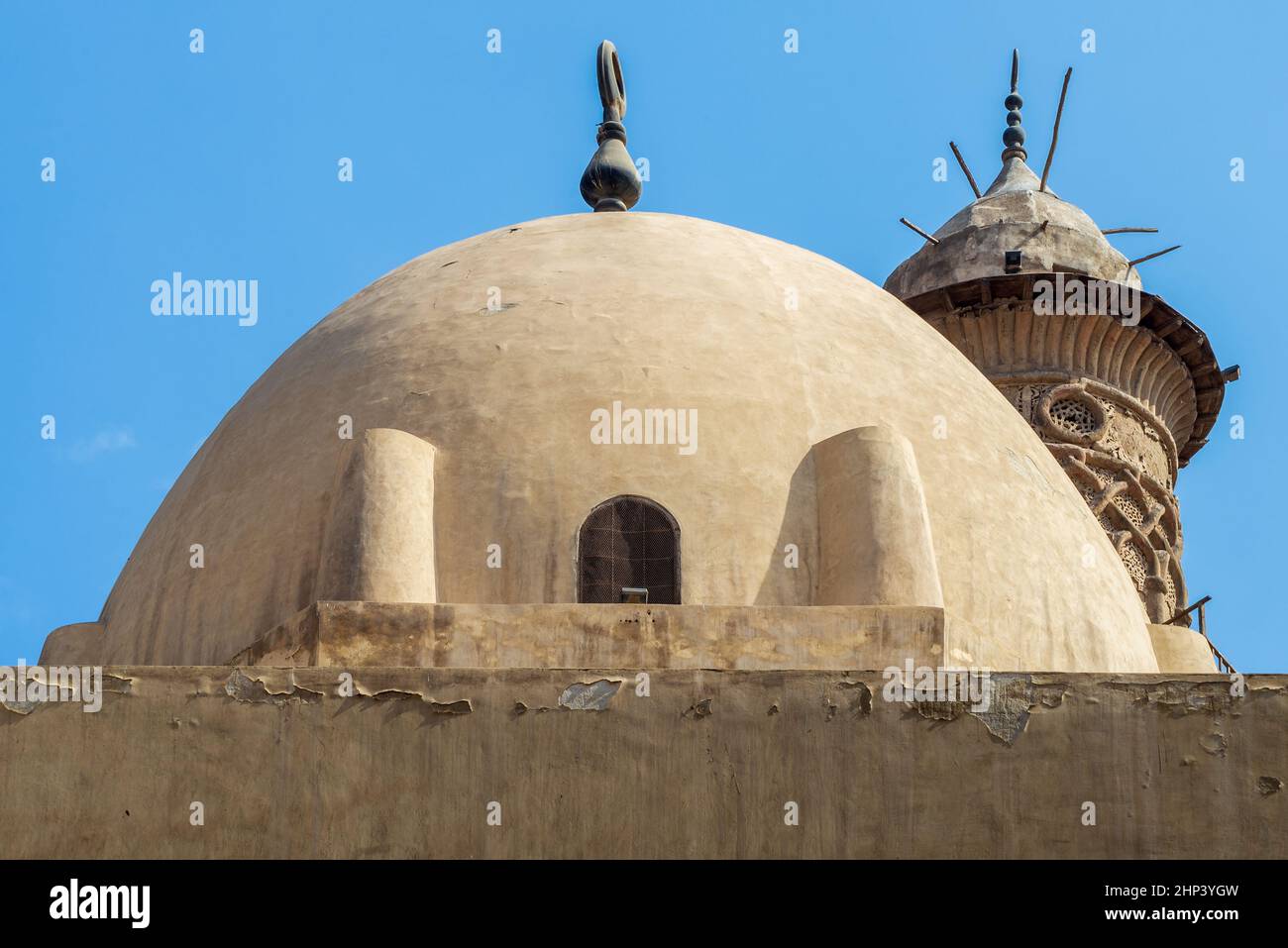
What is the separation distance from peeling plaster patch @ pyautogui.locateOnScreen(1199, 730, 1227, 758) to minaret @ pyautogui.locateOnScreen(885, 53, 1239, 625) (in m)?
7.23

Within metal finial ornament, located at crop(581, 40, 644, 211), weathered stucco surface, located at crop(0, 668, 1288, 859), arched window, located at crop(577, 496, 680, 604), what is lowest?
weathered stucco surface, located at crop(0, 668, 1288, 859)

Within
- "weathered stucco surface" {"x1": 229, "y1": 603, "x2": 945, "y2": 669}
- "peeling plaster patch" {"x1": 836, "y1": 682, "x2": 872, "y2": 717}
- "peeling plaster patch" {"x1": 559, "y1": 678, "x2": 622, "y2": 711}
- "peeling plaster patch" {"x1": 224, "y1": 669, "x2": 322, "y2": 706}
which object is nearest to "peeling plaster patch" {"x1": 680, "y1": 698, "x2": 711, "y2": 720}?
"peeling plaster patch" {"x1": 559, "y1": 678, "x2": 622, "y2": 711}

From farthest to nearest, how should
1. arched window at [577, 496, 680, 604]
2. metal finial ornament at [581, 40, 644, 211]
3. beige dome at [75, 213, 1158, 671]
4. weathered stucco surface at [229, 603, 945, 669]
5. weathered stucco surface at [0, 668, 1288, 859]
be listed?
metal finial ornament at [581, 40, 644, 211] < beige dome at [75, 213, 1158, 671] < arched window at [577, 496, 680, 604] < weathered stucco surface at [229, 603, 945, 669] < weathered stucco surface at [0, 668, 1288, 859]

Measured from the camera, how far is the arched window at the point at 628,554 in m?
7.29

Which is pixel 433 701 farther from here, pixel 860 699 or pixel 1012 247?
A: pixel 1012 247

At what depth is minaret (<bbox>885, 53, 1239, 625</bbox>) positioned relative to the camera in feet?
44.6

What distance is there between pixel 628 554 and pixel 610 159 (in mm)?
2985

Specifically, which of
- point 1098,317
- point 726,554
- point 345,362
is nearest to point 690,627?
point 726,554

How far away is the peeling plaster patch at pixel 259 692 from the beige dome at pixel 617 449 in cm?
114

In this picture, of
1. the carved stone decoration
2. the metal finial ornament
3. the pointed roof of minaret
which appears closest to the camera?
the metal finial ornament

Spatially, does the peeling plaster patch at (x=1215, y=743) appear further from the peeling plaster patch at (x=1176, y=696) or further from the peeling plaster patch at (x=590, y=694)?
the peeling plaster patch at (x=590, y=694)

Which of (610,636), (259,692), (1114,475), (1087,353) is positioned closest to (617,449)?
(610,636)

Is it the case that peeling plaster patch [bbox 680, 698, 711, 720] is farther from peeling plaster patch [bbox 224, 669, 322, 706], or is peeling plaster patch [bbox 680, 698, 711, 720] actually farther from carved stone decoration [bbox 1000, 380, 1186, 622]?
carved stone decoration [bbox 1000, 380, 1186, 622]

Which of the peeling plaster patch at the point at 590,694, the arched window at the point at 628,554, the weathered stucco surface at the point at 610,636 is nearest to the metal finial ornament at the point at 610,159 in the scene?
the arched window at the point at 628,554
